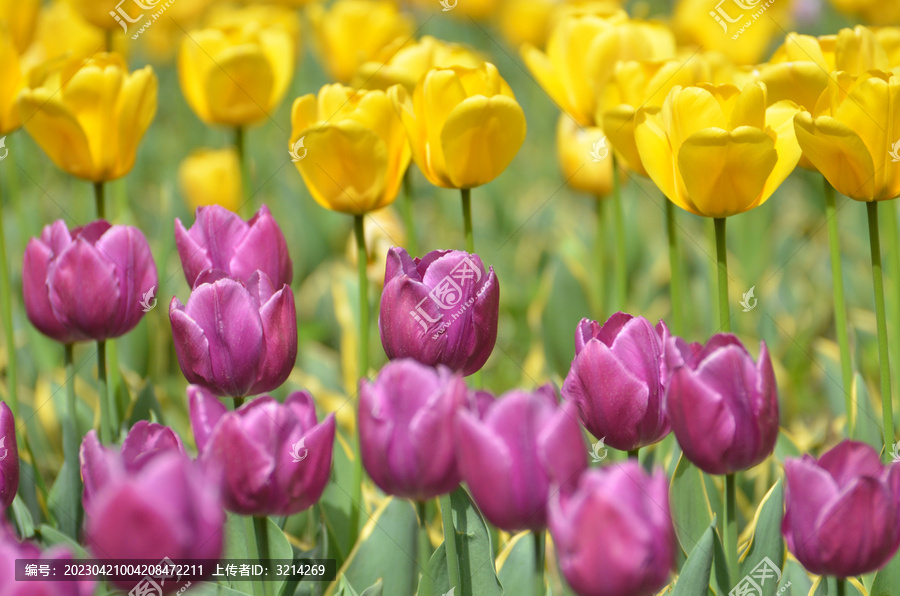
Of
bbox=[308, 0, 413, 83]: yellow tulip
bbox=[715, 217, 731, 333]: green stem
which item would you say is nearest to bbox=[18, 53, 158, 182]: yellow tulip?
bbox=[715, 217, 731, 333]: green stem

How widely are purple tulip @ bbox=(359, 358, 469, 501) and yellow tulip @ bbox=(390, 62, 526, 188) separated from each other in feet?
1.57

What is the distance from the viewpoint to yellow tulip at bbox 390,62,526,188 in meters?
1.13

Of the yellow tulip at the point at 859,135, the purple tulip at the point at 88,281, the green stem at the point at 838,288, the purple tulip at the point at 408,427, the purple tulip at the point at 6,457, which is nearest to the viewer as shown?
the purple tulip at the point at 408,427

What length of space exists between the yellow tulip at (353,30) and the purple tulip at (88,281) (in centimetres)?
127

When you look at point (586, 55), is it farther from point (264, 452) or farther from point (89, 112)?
point (264, 452)

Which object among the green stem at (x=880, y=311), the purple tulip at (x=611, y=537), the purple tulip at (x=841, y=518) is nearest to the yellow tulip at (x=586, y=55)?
the green stem at (x=880, y=311)

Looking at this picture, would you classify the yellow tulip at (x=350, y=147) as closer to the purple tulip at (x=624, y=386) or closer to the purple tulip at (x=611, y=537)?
the purple tulip at (x=624, y=386)

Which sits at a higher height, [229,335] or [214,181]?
[229,335]

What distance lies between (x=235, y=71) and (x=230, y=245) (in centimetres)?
65

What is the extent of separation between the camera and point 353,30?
7.54ft

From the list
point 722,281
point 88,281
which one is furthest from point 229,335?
point 722,281

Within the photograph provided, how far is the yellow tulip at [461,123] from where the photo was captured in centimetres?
113

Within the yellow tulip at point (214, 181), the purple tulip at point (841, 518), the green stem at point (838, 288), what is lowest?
the yellow tulip at point (214, 181)

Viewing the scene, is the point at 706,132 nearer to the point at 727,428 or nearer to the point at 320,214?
the point at 727,428
